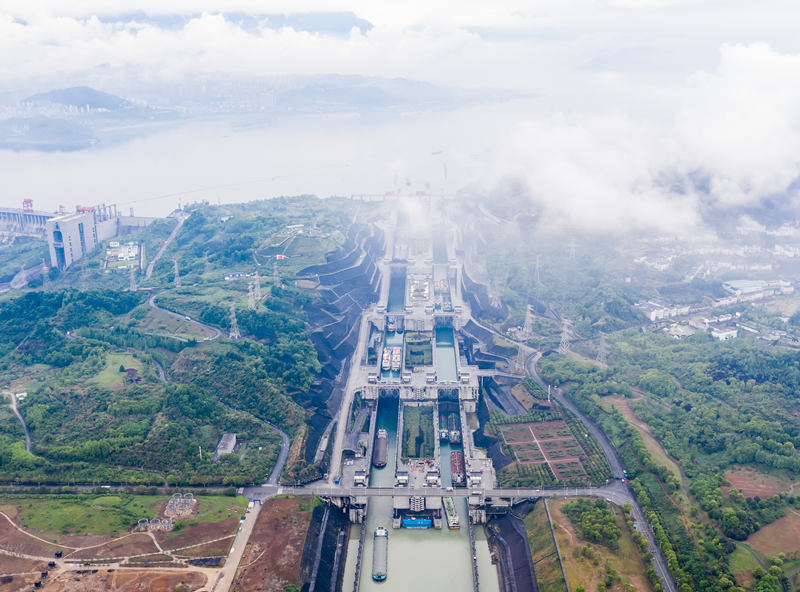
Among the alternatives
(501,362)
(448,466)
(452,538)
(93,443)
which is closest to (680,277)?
(501,362)

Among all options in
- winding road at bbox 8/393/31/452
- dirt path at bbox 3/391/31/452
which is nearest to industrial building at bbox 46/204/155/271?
dirt path at bbox 3/391/31/452

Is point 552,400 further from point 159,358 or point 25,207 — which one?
point 25,207

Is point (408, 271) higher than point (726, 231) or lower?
lower

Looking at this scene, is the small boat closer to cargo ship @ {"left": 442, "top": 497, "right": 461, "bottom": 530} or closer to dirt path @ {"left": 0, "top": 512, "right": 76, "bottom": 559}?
cargo ship @ {"left": 442, "top": 497, "right": 461, "bottom": 530}

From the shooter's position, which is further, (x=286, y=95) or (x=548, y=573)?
(x=286, y=95)

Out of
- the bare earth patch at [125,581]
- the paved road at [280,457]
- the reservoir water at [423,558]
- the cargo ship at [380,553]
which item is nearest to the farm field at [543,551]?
the reservoir water at [423,558]

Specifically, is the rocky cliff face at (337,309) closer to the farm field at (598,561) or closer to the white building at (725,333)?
the farm field at (598,561)

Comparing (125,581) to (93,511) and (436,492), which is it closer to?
(93,511)
